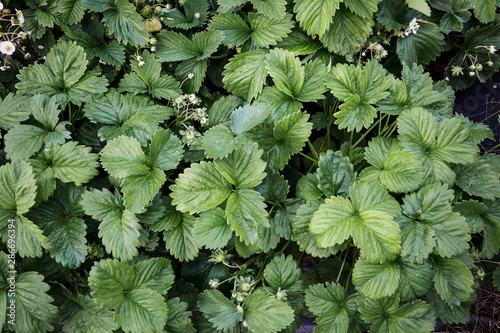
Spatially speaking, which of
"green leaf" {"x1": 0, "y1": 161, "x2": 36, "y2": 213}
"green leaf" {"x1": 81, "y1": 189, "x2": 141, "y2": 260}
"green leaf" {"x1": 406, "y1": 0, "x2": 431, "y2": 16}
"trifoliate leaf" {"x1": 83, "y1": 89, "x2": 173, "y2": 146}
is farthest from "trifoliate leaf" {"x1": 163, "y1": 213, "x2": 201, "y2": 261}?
"green leaf" {"x1": 406, "y1": 0, "x2": 431, "y2": 16}

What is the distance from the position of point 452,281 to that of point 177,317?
95 cm

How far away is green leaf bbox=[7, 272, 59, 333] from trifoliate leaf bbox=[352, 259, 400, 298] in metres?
0.99

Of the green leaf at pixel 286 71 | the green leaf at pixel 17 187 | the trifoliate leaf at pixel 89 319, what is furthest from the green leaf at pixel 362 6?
the trifoliate leaf at pixel 89 319

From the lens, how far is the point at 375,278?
1199 mm

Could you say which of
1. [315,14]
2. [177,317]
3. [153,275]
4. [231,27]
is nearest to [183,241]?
[153,275]

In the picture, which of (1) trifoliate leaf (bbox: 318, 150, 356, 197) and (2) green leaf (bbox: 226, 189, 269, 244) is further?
(1) trifoliate leaf (bbox: 318, 150, 356, 197)

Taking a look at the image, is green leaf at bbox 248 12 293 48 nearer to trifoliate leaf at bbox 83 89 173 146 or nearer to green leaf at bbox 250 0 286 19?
green leaf at bbox 250 0 286 19

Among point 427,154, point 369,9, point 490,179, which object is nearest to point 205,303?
point 427,154

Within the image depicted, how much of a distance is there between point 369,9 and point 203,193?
3.05 feet

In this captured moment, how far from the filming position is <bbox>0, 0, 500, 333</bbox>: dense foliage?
1.19 m

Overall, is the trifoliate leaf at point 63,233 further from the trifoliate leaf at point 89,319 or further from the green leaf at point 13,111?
the green leaf at point 13,111

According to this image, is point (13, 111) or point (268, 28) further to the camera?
point (268, 28)

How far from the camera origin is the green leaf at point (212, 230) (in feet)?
3.92

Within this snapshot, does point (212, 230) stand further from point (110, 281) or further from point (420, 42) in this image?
point (420, 42)
